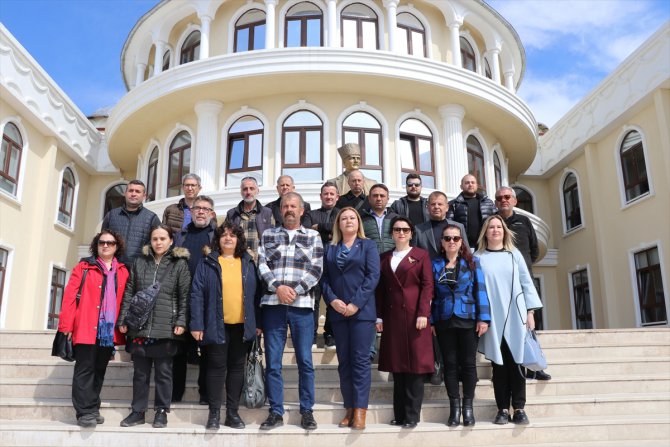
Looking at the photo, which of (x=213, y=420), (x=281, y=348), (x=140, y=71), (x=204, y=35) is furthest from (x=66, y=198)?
(x=281, y=348)

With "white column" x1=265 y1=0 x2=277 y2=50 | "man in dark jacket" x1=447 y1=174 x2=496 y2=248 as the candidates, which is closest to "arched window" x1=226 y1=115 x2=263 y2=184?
"white column" x1=265 y1=0 x2=277 y2=50

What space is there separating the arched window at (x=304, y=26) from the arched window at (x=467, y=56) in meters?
4.17

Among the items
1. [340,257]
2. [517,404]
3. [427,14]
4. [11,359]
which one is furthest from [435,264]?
[427,14]

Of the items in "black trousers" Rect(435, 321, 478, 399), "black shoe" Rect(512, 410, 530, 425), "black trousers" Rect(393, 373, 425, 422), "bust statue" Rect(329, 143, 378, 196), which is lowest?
"black shoe" Rect(512, 410, 530, 425)

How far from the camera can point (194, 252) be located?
5473 mm

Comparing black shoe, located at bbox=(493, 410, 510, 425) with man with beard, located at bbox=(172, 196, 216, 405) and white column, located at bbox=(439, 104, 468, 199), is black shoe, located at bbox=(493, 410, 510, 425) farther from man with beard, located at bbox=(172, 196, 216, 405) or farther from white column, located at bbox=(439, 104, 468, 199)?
white column, located at bbox=(439, 104, 468, 199)

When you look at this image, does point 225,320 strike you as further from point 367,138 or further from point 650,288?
point 650,288

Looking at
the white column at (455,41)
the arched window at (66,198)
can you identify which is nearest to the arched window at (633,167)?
the white column at (455,41)

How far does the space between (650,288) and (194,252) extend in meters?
12.6

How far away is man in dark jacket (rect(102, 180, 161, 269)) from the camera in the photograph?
586 centimetres

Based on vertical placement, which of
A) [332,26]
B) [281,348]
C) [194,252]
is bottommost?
[281,348]

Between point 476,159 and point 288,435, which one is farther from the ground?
point 476,159

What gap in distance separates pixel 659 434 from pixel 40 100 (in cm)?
1522

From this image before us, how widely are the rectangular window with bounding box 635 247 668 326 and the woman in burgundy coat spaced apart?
10954 mm
